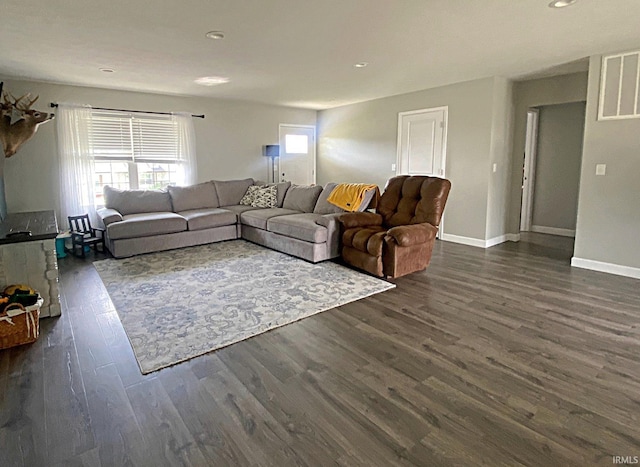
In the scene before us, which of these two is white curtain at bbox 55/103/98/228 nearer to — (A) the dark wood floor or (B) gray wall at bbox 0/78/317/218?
(B) gray wall at bbox 0/78/317/218

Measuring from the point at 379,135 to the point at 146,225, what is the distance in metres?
4.31

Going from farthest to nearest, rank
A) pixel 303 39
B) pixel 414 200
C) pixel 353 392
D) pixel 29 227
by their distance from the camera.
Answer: pixel 414 200 < pixel 303 39 < pixel 29 227 < pixel 353 392

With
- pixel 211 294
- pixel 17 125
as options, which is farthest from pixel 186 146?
pixel 211 294

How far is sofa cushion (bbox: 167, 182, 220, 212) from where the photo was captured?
5918mm

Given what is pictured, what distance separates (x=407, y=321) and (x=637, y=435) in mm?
1468

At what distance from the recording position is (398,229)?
395 centimetres

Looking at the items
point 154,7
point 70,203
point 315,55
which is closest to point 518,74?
point 315,55

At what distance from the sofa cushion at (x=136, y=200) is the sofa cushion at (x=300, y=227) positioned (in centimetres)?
185

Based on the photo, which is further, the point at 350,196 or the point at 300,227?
the point at 350,196

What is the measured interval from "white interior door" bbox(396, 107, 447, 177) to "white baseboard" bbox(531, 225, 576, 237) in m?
2.38

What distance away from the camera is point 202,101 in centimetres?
661

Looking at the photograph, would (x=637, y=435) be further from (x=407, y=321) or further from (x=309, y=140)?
(x=309, y=140)

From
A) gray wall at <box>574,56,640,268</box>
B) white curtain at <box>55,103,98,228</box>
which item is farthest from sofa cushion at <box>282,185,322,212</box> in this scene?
gray wall at <box>574,56,640,268</box>

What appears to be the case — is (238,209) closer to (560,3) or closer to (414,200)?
(414,200)
